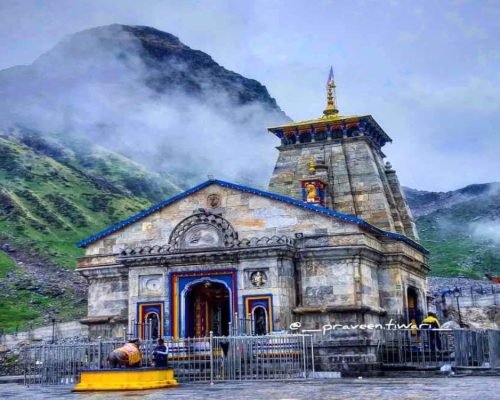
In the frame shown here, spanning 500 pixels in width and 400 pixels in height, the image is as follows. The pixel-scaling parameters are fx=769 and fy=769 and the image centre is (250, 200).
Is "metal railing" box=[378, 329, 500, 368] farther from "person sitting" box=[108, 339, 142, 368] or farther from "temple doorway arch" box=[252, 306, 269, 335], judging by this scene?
"person sitting" box=[108, 339, 142, 368]

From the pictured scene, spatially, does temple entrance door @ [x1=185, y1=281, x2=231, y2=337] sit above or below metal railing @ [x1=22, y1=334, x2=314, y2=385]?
above

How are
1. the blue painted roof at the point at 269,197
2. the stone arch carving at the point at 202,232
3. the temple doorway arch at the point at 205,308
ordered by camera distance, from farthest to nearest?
the stone arch carving at the point at 202,232
the temple doorway arch at the point at 205,308
the blue painted roof at the point at 269,197

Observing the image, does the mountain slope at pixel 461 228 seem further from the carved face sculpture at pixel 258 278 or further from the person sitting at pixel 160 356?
the person sitting at pixel 160 356

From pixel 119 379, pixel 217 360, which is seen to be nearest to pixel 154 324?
pixel 217 360

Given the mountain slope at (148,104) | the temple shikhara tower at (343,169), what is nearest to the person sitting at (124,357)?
the temple shikhara tower at (343,169)

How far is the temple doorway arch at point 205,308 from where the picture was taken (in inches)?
1256

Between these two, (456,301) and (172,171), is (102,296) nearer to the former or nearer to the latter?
(456,301)

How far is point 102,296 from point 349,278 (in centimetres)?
1171

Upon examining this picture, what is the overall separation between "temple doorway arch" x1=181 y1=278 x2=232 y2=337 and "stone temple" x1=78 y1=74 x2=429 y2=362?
49 mm

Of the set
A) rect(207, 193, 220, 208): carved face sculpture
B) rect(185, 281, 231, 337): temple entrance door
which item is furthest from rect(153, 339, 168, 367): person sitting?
rect(207, 193, 220, 208): carved face sculpture

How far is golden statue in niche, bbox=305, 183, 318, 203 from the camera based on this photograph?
113ft

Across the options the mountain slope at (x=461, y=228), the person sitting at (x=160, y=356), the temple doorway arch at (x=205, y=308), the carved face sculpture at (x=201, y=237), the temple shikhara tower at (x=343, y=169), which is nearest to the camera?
the person sitting at (x=160, y=356)

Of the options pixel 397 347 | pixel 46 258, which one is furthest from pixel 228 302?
pixel 46 258

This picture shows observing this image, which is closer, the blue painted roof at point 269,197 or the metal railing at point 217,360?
the metal railing at point 217,360
